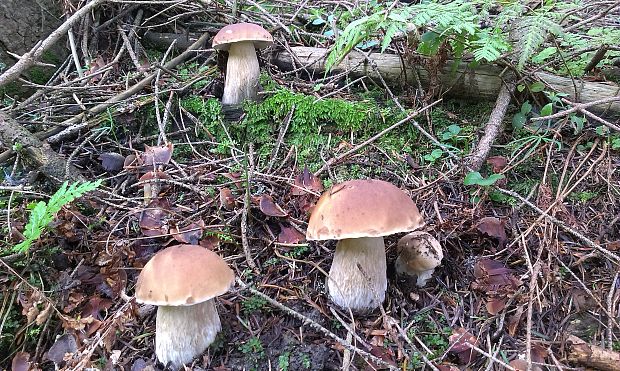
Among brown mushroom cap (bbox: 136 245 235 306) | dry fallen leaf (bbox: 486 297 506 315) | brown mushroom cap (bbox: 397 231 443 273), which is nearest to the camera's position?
brown mushroom cap (bbox: 136 245 235 306)

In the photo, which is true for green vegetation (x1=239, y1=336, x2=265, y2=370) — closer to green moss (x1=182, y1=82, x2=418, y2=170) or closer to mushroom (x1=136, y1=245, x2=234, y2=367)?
mushroom (x1=136, y1=245, x2=234, y2=367)

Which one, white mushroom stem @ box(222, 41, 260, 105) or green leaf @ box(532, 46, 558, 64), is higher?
green leaf @ box(532, 46, 558, 64)

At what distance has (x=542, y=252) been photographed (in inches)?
92.8

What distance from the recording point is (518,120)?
308 centimetres

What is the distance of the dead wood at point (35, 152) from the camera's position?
2.73 m

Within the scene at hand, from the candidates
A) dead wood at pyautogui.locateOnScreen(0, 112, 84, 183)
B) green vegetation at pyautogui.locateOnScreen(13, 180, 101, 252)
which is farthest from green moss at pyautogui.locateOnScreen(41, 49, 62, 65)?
green vegetation at pyautogui.locateOnScreen(13, 180, 101, 252)

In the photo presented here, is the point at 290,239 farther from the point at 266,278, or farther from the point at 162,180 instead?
the point at 162,180

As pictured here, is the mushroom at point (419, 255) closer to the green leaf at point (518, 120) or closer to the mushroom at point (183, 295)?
the mushroom at point (183, 295)

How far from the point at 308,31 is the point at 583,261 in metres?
3.44

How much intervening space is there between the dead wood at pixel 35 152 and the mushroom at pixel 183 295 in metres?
1.28

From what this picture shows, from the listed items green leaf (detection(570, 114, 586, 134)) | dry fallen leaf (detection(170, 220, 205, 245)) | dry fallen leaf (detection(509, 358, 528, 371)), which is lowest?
dry fallen leaf (detection(509, 358, 528, 371))

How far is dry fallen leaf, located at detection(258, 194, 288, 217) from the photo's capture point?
2523 mm

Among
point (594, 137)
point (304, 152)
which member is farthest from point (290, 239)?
point (594, 137)

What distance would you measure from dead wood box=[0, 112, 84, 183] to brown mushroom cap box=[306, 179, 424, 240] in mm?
1759
